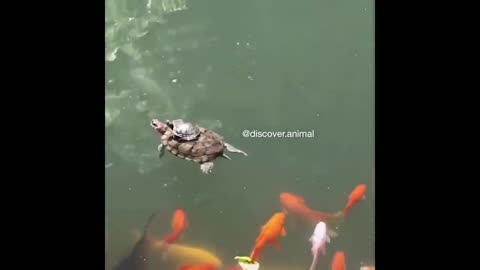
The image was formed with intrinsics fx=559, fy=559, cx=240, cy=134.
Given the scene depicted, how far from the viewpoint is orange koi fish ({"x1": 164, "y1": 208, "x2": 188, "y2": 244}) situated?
2.46 m

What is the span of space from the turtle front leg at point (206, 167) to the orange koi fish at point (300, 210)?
336 mm

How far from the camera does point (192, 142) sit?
245 cm

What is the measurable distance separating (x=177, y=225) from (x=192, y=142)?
0.37 metres

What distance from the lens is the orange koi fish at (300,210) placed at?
248 centimetres

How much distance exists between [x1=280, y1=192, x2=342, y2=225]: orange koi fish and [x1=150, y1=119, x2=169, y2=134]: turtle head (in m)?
0.59

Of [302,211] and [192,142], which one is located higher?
[192,142]

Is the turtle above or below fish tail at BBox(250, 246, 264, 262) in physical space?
above

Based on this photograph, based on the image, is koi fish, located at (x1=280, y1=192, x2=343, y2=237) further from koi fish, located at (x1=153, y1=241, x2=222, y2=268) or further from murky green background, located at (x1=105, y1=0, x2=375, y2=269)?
koi fish, located at (x1=153, y1=241, x2=222, y2=268)

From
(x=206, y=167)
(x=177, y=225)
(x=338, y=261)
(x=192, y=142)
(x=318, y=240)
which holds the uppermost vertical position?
(x=192, y=142)

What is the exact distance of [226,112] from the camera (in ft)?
8.12

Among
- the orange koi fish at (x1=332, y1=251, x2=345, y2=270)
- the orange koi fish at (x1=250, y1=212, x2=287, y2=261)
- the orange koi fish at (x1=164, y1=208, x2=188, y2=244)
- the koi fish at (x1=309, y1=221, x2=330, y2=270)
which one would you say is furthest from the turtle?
the orange koi fish at (x1=332, y1=251, x2=345, y2=270)

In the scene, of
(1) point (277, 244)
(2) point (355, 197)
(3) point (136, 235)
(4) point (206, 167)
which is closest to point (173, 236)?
(3) point (136, 235)

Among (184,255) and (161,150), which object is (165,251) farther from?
(161,150)

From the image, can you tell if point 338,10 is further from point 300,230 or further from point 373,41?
point 300,230
